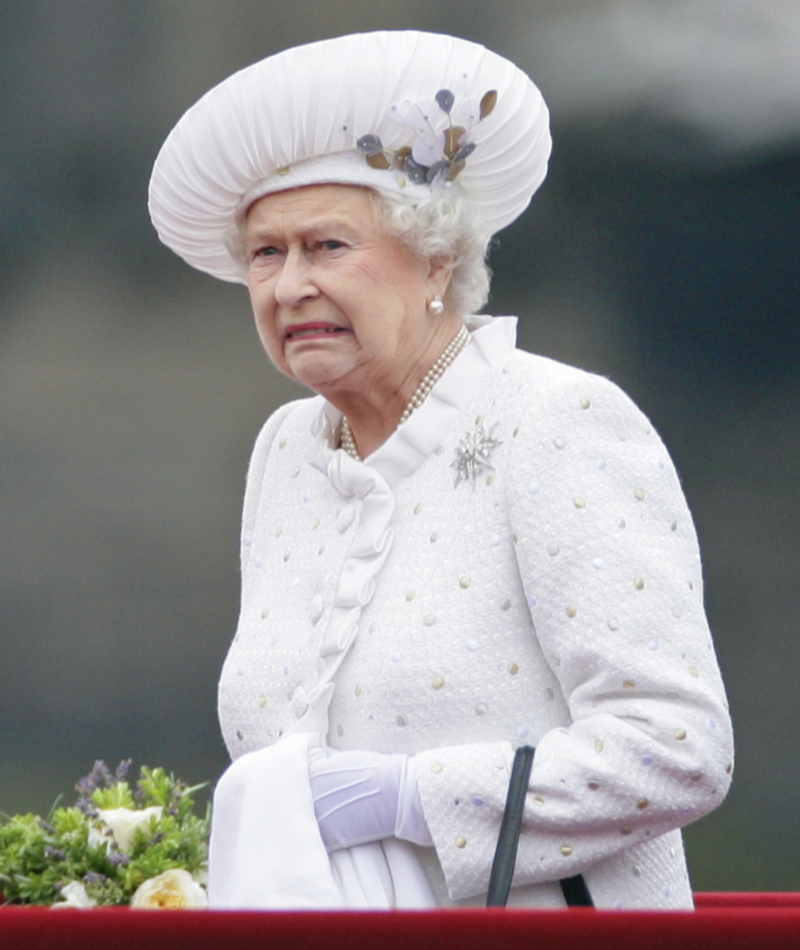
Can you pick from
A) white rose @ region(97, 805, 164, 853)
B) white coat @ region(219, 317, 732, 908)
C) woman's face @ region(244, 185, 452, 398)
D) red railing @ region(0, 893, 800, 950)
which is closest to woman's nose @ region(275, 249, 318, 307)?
woman's face @ region(244, 185, 452, 398)

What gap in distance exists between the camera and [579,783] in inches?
68.7

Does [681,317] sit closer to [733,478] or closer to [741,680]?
[733,478]

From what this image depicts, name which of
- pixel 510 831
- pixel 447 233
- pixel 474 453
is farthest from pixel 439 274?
pixel 510 831

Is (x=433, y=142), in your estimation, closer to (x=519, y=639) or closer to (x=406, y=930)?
(x=519, y=639)

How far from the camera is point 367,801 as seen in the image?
71.0 inches

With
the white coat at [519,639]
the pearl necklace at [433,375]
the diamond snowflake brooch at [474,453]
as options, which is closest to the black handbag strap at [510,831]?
the white coat at [519,639]

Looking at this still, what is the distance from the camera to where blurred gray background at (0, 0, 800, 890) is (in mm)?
4035

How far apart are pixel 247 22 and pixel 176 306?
0.80 meters

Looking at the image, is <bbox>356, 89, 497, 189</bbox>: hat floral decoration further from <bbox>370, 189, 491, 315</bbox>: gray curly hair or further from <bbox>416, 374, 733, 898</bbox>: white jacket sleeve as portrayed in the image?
<bbox>416, 374, 733, 898</bbox>: white jacket sleeve

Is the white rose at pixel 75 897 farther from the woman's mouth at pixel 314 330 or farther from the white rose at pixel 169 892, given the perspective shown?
the woman's mouth at pixel 314 330

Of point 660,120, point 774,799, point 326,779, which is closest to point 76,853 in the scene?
point 326,779

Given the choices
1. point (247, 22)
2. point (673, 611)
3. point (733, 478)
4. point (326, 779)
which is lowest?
point (326, 779)

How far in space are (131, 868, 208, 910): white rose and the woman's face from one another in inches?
28.7

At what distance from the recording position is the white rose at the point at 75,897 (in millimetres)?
2236
